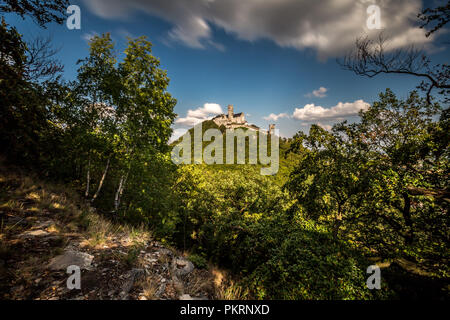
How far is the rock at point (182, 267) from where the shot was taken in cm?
519

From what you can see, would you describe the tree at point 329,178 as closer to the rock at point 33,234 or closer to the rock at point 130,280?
the rock at point 130,280

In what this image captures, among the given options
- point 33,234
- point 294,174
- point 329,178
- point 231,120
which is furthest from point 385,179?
point 231,120

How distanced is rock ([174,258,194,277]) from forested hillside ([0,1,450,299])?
847mm

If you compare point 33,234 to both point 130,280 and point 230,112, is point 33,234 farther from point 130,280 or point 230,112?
point 230,112

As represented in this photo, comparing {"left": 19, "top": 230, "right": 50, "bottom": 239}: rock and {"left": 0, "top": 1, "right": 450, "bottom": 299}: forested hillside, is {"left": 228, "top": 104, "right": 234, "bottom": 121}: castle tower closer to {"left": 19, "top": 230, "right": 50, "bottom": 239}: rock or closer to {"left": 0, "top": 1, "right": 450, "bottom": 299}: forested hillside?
{"left": 0, "top": 1, "right": 450, "bottom": 299}: forested hillside

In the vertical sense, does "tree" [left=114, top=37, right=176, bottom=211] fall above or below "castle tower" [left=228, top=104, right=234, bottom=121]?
below

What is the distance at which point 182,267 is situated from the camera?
5508 millimetres

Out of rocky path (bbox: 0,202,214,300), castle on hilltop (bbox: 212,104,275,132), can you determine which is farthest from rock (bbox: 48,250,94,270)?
castle on hilltop (bbox: 212,104,275,132)

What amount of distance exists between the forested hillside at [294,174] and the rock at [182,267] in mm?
847

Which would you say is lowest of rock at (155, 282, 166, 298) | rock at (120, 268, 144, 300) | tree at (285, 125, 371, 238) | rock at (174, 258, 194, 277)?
rock at (174, 258, 194, 277)

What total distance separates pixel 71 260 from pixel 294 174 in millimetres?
8983

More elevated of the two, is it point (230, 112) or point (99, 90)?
point (230, 112)

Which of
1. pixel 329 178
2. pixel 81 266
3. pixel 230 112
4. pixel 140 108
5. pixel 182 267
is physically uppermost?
pixel 230 112

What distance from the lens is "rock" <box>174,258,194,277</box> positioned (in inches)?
204
